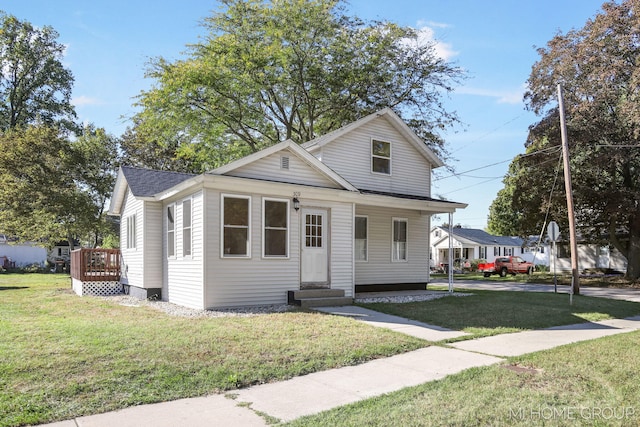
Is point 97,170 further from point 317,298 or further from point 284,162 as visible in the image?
point 317,298

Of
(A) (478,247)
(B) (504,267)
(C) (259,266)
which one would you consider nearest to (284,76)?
(C) (259,266)

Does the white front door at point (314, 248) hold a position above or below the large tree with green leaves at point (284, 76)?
below

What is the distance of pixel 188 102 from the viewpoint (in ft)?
78.3

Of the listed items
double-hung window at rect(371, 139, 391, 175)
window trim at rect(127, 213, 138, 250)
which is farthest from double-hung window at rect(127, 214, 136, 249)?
double-hung window at rect(371, 139, 391, 175)

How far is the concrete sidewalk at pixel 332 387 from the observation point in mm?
4137

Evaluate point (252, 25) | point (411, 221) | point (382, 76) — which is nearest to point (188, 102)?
point (252, 25)

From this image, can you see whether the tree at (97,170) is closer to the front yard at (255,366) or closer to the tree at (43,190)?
the tree at (43,190)

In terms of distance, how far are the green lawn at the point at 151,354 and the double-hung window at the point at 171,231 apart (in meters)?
3.22

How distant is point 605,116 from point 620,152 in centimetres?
252

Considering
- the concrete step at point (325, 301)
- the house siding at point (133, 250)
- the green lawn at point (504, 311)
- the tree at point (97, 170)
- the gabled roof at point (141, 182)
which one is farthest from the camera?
the tree at point (97, 170)

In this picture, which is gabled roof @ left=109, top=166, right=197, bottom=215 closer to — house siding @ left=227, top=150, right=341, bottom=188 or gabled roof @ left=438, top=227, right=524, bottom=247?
house siding @ left=227, top=150, right=341, bottom=188

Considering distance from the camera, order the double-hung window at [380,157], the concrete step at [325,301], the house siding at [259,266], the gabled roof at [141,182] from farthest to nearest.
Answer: the double-hung window at [380,157] < the gabled roof at [141,182] < the concrete step at [325,301] < the house siding at [259,266]

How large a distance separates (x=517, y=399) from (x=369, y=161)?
39.7 ft

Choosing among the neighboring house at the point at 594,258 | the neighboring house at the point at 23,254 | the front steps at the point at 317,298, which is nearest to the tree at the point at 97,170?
the neighboring house at the point at 23,254
